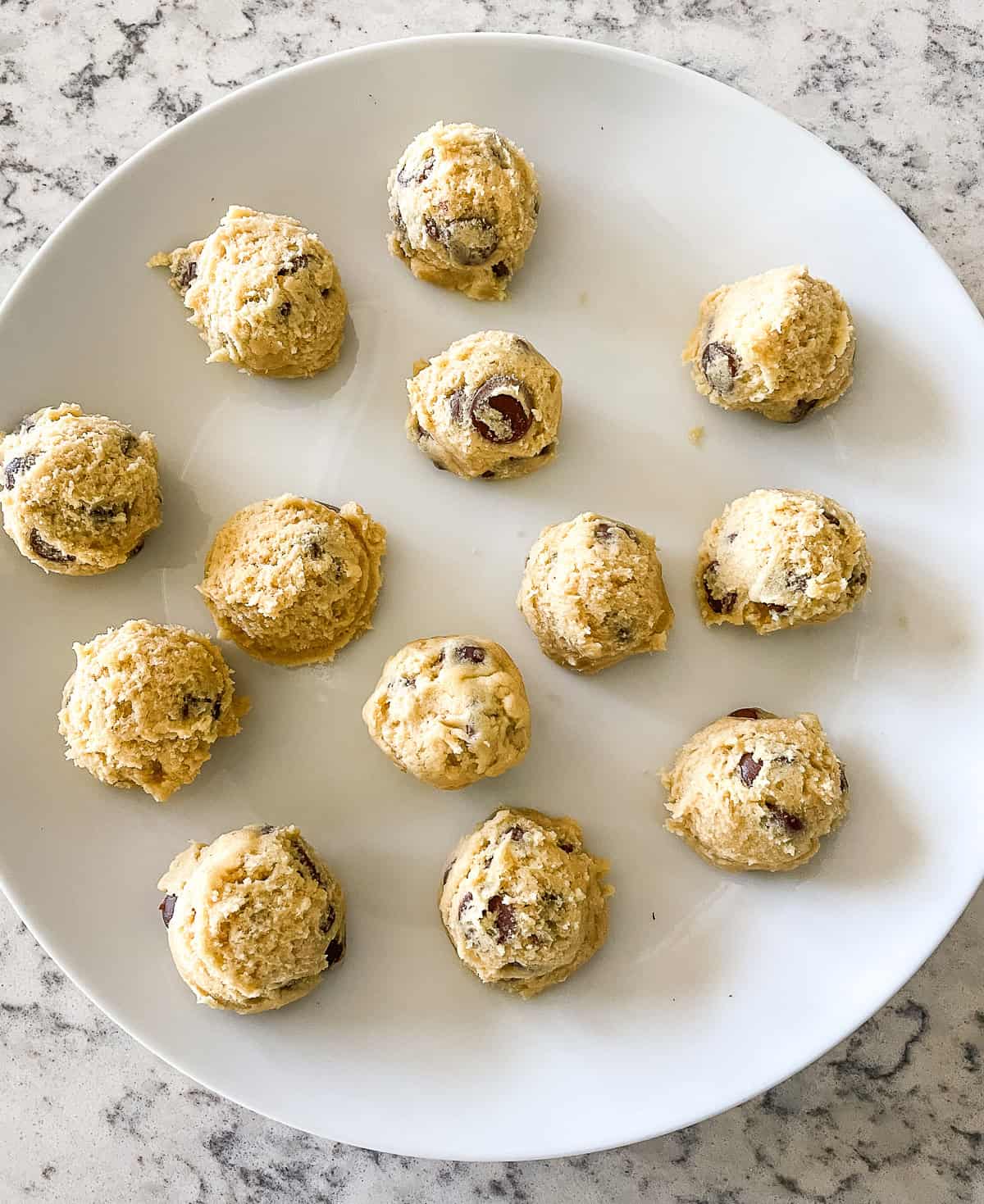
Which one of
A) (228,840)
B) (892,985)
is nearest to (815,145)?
(892,985)

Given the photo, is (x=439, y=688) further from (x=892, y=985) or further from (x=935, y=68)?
(x=935, y=68)

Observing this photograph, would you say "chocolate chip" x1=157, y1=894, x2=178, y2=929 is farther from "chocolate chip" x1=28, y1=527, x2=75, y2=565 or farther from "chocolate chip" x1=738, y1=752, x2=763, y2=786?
"chocolate chip" x1=738, y1=752, x2=763, y2=786

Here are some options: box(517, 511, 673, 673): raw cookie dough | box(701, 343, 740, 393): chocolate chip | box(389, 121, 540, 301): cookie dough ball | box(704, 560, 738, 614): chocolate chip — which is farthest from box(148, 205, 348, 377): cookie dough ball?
box(704, 560, 738, 614): chocolate chip

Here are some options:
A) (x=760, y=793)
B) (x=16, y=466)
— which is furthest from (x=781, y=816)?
(x=16, y=466)

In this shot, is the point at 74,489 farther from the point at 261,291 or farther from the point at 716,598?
the point at 716,598

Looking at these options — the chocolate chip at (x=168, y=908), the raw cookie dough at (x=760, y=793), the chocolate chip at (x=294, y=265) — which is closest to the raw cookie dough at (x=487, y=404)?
the chocolate chip at (x=294, y=265)

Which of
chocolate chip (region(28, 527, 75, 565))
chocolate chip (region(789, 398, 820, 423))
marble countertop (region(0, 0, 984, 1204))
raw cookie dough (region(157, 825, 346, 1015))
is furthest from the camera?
marble countertop (region(0, 0, 984, 1204))

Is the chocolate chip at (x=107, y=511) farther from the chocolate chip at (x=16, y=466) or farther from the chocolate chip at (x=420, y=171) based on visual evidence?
the chocolate chip at (x=420, y=171)
